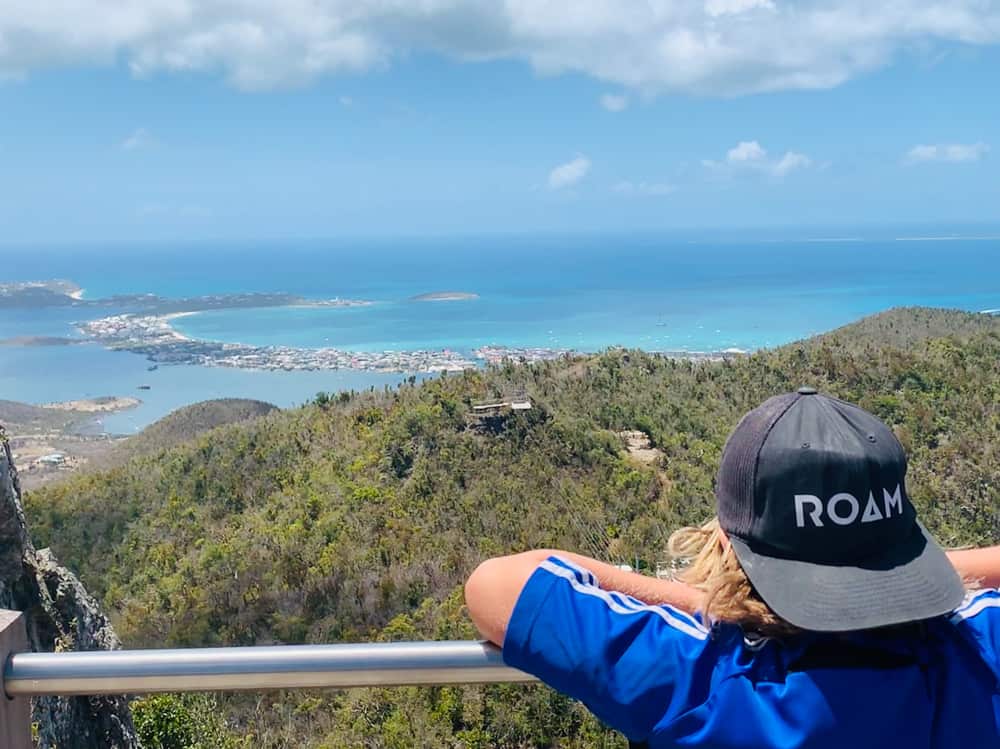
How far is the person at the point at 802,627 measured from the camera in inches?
42.1

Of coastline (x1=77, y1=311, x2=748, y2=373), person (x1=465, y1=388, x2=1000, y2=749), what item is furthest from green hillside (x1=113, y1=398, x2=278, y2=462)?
person (x1=465, y1=388, x2=1000, y2=749)

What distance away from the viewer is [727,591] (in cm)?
116

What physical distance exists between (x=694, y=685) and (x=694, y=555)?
0.23 meters

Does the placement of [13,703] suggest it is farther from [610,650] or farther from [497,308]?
[497,308]

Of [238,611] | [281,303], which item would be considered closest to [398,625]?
[238,611]

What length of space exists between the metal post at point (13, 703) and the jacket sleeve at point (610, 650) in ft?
2.84

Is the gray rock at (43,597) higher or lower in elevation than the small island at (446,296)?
lower

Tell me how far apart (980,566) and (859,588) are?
510mm

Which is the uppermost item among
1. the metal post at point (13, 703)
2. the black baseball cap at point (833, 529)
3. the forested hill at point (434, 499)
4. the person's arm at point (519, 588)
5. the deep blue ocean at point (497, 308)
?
the deep blue ocean at point (497, 308)

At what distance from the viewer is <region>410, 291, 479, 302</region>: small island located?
3558 inches

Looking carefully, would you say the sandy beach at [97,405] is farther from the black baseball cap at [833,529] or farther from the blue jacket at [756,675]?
the black baseball cap at [833,529]

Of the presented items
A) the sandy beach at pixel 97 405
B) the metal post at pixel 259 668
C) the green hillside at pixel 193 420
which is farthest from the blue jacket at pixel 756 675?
the sandy beach at pixel 97 405

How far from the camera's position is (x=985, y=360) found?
19766 millimetres

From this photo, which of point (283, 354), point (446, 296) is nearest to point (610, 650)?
point (283, 354)
